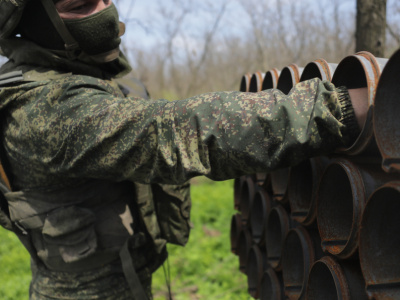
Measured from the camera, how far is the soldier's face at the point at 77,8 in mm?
1750

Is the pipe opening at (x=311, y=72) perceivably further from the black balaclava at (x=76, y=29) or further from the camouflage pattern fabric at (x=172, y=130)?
the black balaclava at (x=76, y=29)

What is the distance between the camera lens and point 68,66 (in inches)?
73.2

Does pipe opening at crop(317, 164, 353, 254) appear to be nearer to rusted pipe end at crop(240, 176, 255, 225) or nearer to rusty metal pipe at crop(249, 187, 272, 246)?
rusty metal pipe at crop(249, 187, 272, 246)

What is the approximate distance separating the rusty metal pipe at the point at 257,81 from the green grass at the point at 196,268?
2.39 metres

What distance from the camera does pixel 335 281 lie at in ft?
4.26

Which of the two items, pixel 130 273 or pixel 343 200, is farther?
pixel 130 273

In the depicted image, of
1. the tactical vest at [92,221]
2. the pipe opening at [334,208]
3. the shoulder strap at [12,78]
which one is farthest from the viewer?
the tactical vest at [92,221]

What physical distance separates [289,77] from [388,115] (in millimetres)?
813

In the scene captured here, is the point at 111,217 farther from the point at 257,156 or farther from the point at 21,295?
the point at 21,295

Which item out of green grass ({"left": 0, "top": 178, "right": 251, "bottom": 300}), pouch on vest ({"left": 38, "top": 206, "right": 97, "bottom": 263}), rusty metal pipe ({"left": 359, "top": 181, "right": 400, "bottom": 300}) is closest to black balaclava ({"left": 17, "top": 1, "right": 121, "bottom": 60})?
pouch on vest ({"left": 38, "top": 206, "right": 97, "bottom": 263})

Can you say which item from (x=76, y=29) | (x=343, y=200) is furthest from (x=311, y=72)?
(x=76, y=29)

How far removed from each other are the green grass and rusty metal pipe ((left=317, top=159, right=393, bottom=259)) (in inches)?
107

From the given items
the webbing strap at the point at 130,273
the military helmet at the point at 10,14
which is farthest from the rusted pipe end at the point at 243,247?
the military helmet at the point at 10,14

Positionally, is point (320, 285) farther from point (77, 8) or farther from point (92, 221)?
point (77, 8)
